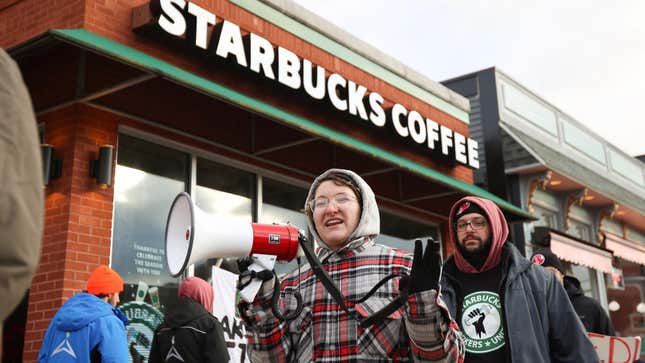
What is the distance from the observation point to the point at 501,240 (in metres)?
3.88

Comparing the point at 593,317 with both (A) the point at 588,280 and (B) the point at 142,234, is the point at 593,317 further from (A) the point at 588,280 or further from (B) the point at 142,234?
(A) the point at 588,280

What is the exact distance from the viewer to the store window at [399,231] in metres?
10.1

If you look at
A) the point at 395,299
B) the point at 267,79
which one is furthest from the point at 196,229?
the point at 267,79

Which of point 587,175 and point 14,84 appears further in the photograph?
point 587,175

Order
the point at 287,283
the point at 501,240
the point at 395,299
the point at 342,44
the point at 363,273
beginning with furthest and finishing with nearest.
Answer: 1. the point at 342,44
2. the point at 501,240
3. the point at 287,283
4. the point at 363,273
5. the point at 395,299

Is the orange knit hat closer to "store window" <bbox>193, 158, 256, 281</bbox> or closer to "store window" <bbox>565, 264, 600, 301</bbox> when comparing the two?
"store window" <bbox>193, 158, 256, 281</bbox>

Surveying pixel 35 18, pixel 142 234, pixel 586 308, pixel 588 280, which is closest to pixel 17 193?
pixel 586 308

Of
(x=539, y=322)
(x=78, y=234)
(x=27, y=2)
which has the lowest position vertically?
(x=539, y=322)

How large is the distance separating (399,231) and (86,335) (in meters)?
6.52

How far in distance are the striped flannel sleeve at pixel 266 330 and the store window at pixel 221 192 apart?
15.3ft

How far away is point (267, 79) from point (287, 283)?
17.9 ft

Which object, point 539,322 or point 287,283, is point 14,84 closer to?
point 287,283

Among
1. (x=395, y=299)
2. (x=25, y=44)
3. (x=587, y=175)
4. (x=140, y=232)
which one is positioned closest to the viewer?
(x=395, y=299)

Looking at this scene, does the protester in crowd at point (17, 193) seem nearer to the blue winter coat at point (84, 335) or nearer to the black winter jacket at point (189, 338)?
the blue winter coat at point (84, 335)
